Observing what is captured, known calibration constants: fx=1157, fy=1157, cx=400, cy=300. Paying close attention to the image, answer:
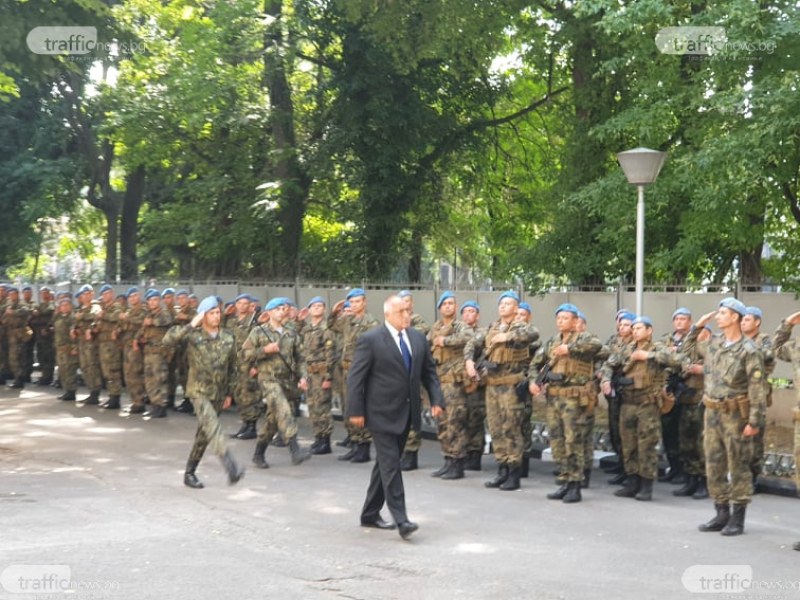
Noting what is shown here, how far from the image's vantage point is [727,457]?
994 centimetres

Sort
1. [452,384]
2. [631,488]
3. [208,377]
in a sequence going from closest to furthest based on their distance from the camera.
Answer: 1. [631,488]
2. [208,377]
3. [452,384]

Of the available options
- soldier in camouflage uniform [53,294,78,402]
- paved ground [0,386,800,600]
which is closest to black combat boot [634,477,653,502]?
paved ground [0,386,800,600]

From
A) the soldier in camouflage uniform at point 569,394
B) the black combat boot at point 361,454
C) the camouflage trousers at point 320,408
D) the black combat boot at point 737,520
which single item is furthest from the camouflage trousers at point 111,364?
the black combat boot at point 737,520

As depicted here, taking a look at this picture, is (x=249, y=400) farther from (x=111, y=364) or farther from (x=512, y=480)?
(x=512, y=480)

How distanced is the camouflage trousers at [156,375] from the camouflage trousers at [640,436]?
28.3ft

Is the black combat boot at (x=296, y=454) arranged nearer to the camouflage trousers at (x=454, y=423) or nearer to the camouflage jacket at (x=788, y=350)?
the camouflage trousers at (x=454, y=423)

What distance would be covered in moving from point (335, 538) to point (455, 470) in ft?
11.7

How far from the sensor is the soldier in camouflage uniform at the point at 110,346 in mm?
19234

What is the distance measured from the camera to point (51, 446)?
14828 mm

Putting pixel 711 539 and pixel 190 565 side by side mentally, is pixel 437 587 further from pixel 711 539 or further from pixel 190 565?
pixel 711 539

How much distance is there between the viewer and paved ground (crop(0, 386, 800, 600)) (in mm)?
7867

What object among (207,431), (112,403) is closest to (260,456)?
(207,431)

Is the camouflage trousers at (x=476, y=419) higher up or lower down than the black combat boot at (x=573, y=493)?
higher up

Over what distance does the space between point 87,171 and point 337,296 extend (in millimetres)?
16165
